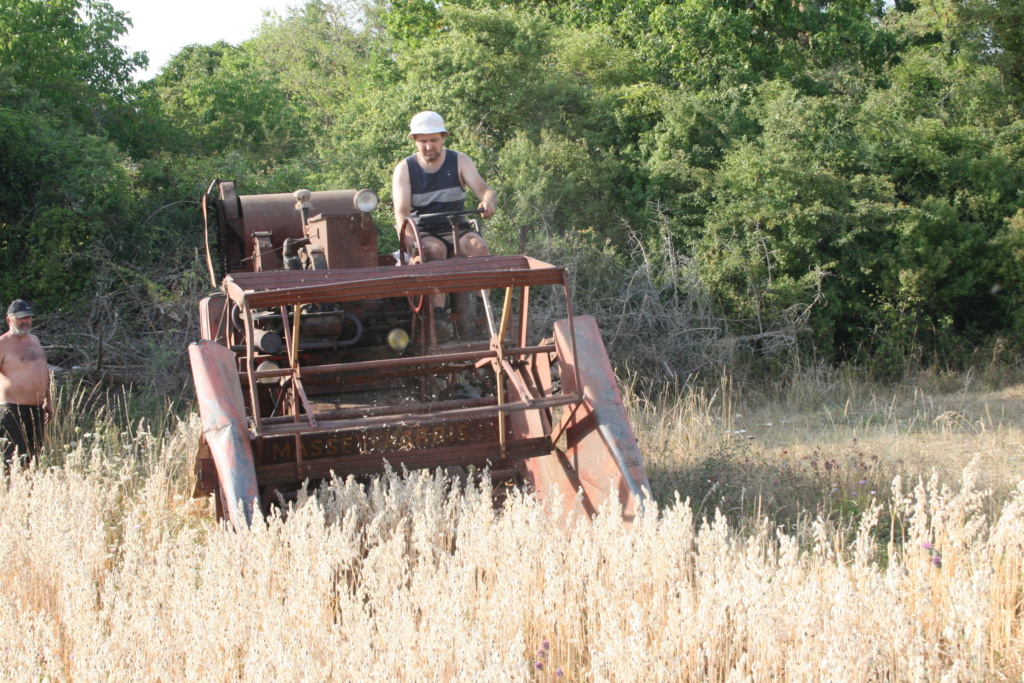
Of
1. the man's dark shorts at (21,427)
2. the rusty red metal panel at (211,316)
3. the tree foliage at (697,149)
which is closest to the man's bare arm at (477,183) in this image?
the rusty red metal panel at (211,316)

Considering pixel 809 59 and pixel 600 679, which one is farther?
pixel 809 59

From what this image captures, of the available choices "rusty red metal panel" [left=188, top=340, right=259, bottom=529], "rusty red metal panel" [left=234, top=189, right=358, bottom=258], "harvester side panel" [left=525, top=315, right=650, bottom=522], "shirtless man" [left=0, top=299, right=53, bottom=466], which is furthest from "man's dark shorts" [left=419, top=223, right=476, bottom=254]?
"shirtless man" [left=0, top=299, right=53, bottom=466]

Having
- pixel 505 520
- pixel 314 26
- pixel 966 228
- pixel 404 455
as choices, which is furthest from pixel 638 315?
pixel 314 26

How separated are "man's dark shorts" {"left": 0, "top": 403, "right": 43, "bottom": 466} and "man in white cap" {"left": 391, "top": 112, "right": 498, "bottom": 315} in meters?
3.52

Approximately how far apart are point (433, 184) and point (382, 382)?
57.5 inches

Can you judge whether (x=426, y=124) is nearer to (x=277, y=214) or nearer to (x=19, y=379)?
(x=277, y=214)

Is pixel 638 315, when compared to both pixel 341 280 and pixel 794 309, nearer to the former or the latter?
pixel 794 309

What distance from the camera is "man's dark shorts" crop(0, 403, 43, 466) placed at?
782 cm

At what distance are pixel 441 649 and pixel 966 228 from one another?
12.2 metres

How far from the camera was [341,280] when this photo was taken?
18.2 ft

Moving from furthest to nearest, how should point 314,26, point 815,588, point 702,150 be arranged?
point 314,26 → point 702,150 → point 815,588

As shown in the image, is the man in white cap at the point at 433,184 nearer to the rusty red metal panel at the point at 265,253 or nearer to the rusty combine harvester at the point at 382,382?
the rusty combine harvester at the point at 382,382

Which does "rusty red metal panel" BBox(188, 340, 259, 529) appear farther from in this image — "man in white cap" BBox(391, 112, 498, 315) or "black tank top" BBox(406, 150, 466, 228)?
"black tank top" BBox(406, 150, 466, 228)

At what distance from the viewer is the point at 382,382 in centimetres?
704
